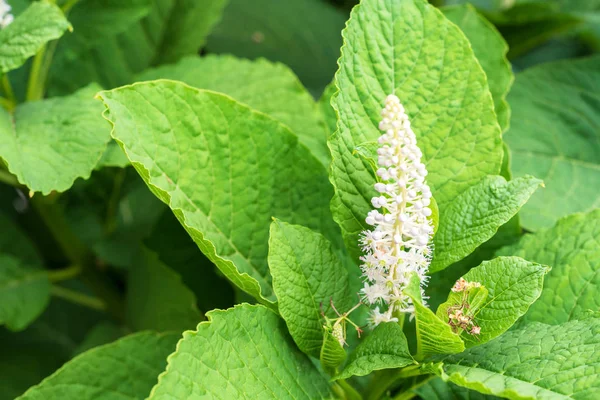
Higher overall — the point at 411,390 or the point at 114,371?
the point at 411,390

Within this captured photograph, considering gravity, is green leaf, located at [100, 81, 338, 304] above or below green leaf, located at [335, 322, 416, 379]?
above

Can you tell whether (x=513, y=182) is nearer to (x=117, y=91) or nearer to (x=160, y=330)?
(x=117, y=91)

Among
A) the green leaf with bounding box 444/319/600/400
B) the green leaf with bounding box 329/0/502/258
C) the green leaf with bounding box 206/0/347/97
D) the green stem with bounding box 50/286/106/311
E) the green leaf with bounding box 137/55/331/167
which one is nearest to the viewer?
the green leaf with bounding box 444/319/600/400

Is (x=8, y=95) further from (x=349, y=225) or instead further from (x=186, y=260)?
(x=349, y=225)

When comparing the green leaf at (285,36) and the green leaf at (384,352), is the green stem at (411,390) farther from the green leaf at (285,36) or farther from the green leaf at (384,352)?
the green leaf at (285,36)

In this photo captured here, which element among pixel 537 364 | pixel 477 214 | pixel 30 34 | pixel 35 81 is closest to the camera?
pixel 537 364

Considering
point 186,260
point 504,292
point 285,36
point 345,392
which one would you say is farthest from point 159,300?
point 285,36

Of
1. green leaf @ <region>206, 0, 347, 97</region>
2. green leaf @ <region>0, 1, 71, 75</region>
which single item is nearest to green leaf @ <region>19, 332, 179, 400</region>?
green leaf @ <region>0, 1, 71, 75</region>

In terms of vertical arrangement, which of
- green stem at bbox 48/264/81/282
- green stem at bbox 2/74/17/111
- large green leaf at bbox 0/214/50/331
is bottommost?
green stem at bbox 48/264/81/282

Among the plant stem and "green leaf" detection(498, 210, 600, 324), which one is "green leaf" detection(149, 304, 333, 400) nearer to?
the plant stem
